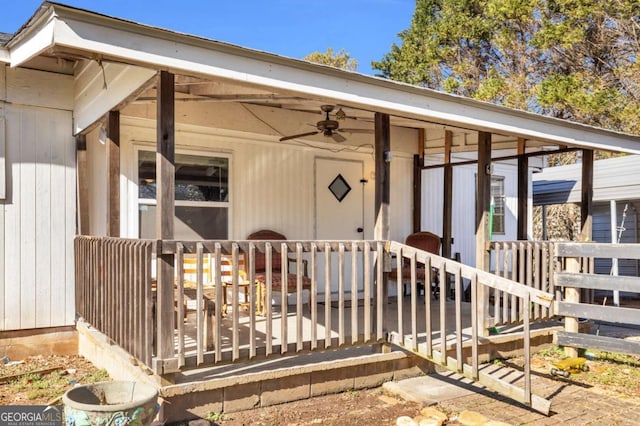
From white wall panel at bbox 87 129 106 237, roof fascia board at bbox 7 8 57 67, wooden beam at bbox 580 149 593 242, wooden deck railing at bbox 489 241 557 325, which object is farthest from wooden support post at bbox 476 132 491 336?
roof fascia board at bbox 7 8 57 67

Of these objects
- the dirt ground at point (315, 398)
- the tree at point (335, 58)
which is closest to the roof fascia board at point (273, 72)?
the dirt ground at point (315, 398)

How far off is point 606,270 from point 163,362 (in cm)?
1115

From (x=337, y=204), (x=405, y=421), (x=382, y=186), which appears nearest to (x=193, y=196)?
(x=337, y=204)

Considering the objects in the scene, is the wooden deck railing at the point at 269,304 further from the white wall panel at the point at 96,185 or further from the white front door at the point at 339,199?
the white front door at the point at 339,199

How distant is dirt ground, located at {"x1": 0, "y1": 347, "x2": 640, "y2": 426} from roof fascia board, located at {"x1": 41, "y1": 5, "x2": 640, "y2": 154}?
2180mm

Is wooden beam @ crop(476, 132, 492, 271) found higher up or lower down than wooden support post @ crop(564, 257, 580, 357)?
higher up

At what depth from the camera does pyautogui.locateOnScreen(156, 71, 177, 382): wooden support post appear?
10.8 ft

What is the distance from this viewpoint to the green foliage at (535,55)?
492 inches

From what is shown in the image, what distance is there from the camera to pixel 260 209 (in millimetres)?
6453

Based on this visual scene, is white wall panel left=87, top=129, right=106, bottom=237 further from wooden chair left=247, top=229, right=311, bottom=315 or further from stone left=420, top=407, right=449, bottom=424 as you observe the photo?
stone left=420, top=407, right=449, bottom=424

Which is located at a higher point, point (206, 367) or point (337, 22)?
point (337, 22)

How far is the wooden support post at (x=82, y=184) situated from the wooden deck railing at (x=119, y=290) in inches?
8.2

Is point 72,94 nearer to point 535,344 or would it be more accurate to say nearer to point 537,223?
point 535,344

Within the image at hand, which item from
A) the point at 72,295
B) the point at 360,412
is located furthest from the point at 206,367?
the point at 72,295
